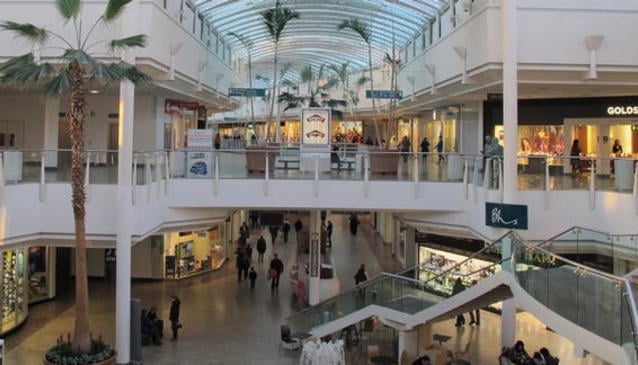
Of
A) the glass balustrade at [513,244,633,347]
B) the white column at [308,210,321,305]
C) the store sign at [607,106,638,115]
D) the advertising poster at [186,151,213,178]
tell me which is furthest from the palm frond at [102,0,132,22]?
the store sign at [607,106,638,115]

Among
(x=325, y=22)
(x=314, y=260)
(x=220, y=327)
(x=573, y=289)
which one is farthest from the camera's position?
(x=325, y=22)

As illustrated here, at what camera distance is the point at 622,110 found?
1981 centimetres

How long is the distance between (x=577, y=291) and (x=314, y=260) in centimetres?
1243

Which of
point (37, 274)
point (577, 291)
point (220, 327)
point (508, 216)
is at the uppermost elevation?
point (508, 216)

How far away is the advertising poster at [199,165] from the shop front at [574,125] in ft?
34.9

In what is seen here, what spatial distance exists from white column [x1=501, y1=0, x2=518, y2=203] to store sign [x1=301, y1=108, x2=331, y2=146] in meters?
6.87

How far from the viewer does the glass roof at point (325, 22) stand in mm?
27013

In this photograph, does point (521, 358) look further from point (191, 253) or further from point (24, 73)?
point (191, 253)

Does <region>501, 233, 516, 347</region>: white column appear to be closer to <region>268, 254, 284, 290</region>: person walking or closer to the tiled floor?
the tiled floor

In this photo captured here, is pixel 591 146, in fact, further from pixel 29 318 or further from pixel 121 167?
pixel 29 318

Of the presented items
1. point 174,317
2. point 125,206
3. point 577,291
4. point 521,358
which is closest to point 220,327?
point 174,317

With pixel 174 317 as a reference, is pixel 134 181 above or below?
above

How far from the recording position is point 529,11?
1444 cm

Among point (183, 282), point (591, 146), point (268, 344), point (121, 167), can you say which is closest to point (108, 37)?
point (121, 167)
